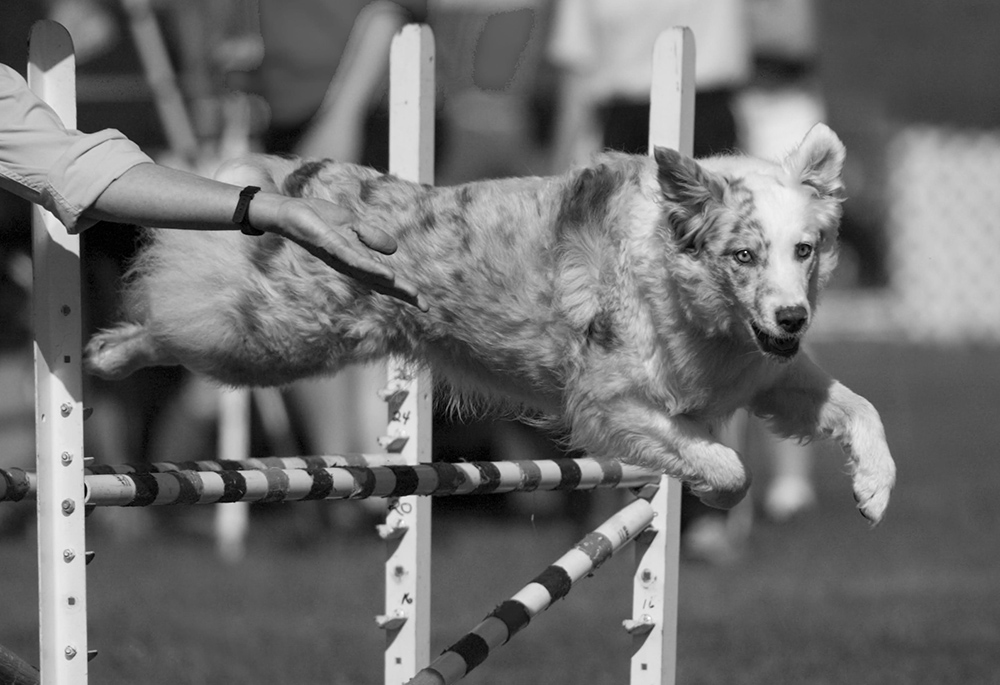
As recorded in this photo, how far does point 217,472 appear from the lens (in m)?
3.14

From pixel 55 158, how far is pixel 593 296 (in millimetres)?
1500

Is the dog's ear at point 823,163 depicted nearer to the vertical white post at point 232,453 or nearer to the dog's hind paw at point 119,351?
the dog's hind paw at point 119,351

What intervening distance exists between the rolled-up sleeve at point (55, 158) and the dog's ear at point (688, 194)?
4.50 ft

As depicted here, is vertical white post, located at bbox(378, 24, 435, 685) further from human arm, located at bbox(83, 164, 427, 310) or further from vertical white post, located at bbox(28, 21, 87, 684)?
human arm, located at bbox(83, 164, 427, 310)

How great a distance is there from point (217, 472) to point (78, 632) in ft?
1.45

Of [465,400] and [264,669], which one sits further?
[264,669]

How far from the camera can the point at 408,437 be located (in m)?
3.98

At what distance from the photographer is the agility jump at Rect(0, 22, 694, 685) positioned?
2.88 metres

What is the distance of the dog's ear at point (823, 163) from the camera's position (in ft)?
12.0

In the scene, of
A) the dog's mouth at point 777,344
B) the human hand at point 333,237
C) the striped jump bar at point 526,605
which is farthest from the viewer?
the dog's mouth at point 777,344

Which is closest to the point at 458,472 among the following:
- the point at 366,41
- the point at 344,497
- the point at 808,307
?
the point at 344,497

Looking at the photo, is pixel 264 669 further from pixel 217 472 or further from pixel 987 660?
pixel 987 660

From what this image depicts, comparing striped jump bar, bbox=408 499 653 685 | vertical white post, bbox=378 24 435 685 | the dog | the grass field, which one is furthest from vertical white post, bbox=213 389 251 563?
striped jump bar, bbox=408 499 653 685

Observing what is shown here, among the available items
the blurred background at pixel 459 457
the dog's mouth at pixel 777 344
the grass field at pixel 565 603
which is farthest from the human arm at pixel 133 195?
the blurred background at pixel 459 457
